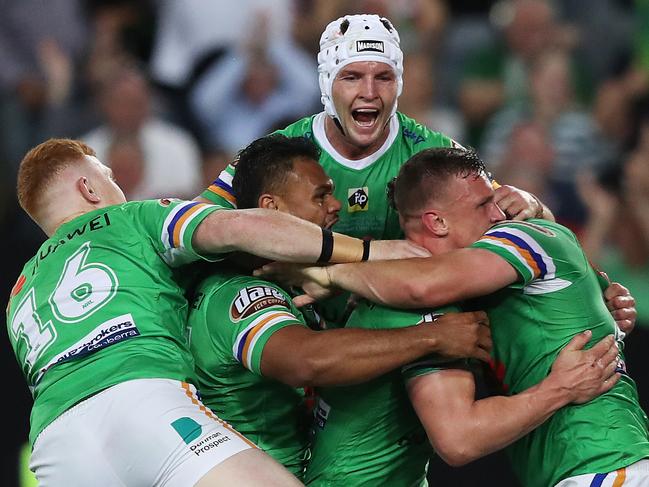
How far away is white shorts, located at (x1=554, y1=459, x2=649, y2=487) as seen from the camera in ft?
14.3

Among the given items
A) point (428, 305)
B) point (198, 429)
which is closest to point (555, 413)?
point (428, 305)

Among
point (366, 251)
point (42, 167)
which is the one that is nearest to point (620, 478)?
point (366, 251)

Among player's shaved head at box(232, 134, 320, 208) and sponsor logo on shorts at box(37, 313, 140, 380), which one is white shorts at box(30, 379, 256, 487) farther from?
player's shaved head at box(232, 134, 320, 208)

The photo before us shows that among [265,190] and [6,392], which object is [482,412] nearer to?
[265,190]

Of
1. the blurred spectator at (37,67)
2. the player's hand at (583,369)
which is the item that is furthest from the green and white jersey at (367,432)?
the blurred spectator at (37,67)

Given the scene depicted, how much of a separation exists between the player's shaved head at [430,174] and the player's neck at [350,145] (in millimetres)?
1096

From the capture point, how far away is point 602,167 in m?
9.60

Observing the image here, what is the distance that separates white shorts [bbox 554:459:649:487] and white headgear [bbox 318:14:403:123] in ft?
7.61

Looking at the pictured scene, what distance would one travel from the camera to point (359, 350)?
14.4ft

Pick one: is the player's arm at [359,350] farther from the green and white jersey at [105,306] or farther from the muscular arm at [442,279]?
the green and white jersey at [105,306]

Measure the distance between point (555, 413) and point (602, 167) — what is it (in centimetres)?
549

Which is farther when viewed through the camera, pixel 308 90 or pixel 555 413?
pixel 308 90

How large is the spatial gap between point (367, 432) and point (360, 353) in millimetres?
568

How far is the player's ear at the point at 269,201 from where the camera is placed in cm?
505
